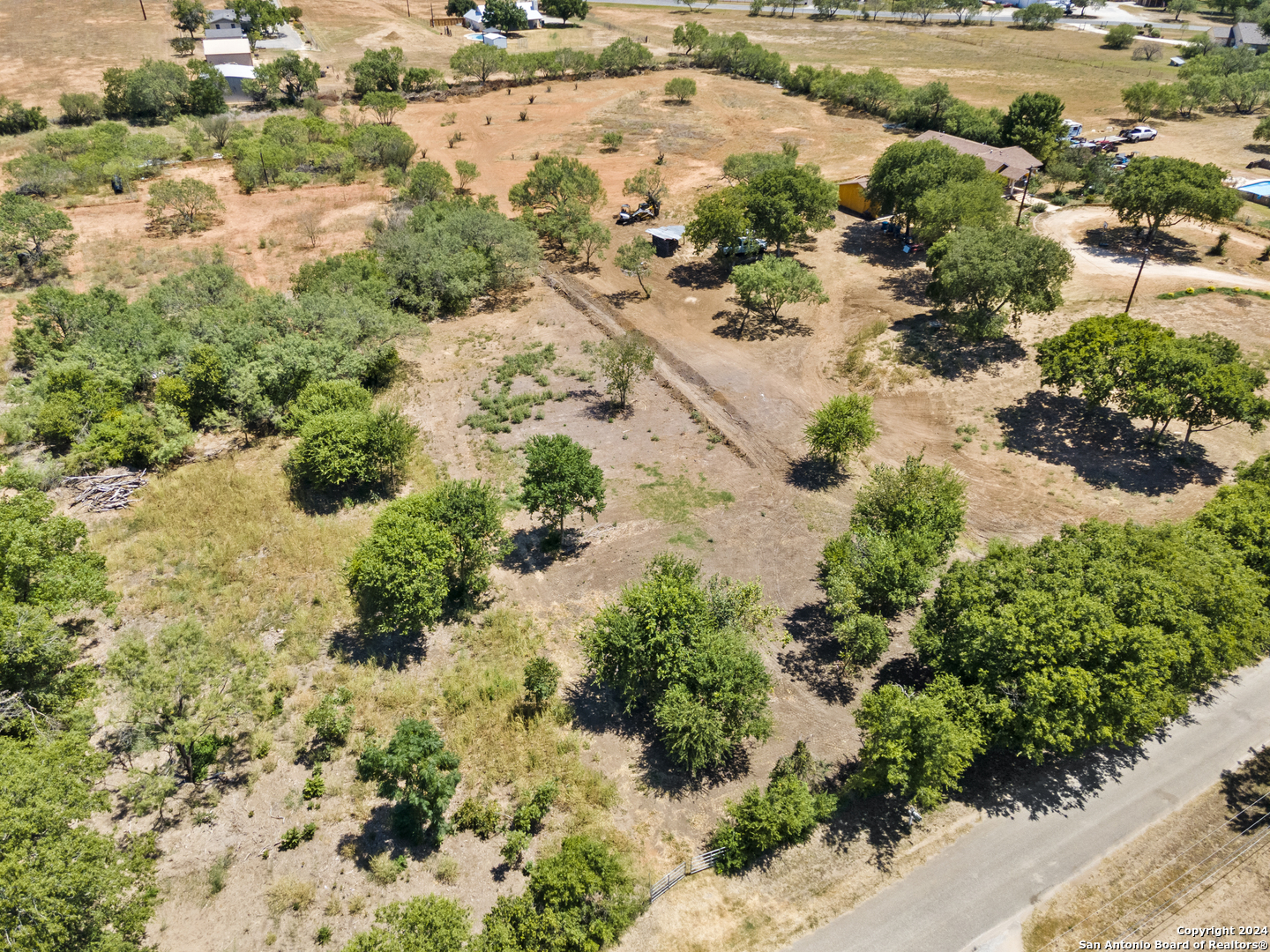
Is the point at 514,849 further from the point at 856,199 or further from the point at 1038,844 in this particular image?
the point at 856,199

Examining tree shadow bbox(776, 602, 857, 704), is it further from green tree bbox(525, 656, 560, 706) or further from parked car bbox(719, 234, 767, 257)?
parked car bbox(719, 234, 767, 257)

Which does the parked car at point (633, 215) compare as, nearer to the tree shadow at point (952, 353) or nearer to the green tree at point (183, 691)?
the tree shadow at point (952, 353)

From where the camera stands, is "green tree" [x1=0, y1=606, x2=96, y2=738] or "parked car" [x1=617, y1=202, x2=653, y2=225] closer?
"green tree" [x1=0, y1=606, x2=96, y2=738]

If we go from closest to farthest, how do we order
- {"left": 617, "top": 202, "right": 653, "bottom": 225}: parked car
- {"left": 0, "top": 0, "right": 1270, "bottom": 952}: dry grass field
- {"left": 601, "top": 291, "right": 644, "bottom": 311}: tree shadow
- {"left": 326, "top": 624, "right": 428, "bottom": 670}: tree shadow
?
1. {"left": 0, "top": 0, "right": 1270, "bottom": 952}: dry grass field
2. {"left": 326, "top": 624, "right": 428, "bottom": 670}: tree shadow
3. {"left": 601, "top": 291, "right": 644, "bottom": 311}: tree shadow
4. {"left": 617, "top": 202, "right": 653, "bottom": 225}: parked car

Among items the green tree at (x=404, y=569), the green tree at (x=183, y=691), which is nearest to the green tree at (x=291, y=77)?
the green tree at (x=404, y=569)

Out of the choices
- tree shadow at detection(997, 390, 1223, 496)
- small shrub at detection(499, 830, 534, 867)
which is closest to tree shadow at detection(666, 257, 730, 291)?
tree shadow at detection(997, 390, 1223, 496)

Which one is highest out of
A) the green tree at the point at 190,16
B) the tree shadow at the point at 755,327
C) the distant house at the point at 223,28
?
the green tree at the point at 190,16
